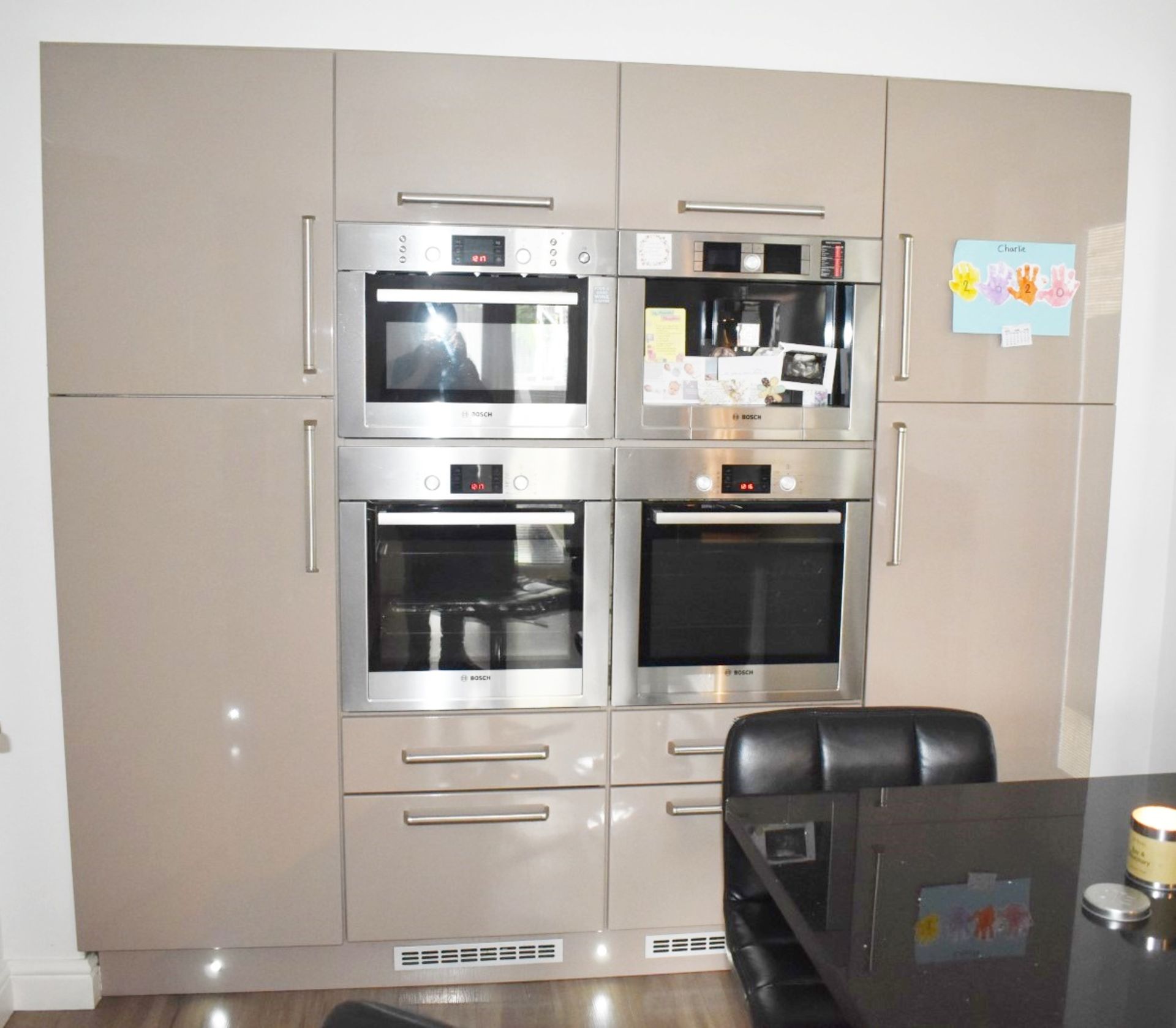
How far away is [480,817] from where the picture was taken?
98.3 inches

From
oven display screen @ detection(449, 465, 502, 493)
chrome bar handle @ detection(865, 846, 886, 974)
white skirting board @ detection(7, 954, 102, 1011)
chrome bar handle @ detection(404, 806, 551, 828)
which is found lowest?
white skirting board @ detection(7, 954, 102, 1011)

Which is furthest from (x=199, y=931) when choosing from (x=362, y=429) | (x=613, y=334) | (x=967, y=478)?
(x=967, y=478)

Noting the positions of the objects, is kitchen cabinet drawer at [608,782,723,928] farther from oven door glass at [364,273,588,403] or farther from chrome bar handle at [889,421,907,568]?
oven door glass at [364,273,588,403]

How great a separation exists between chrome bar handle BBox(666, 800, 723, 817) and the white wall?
3.67 feet

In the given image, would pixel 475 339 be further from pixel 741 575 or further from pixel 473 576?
pixel 741 575

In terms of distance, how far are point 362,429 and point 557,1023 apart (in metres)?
1.52

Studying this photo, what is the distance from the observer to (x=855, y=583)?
2578mm

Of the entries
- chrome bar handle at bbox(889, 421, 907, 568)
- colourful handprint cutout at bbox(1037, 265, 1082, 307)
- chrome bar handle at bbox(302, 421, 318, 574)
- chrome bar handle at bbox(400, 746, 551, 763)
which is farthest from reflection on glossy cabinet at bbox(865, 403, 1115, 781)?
chrome bar handle at bbox(302, 421, 318, 574)

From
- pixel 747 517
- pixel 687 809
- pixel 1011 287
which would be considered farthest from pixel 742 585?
pixel 1011 287

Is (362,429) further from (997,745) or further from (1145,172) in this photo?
(1145,172)

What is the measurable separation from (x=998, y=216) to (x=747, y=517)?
3.22 ft

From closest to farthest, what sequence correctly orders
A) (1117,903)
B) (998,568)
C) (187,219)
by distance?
(1117,903)
(187,219)
(998,568)

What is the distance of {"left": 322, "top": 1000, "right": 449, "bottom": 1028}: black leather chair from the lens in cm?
96

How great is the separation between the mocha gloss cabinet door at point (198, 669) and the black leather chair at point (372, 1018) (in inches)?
58.5
